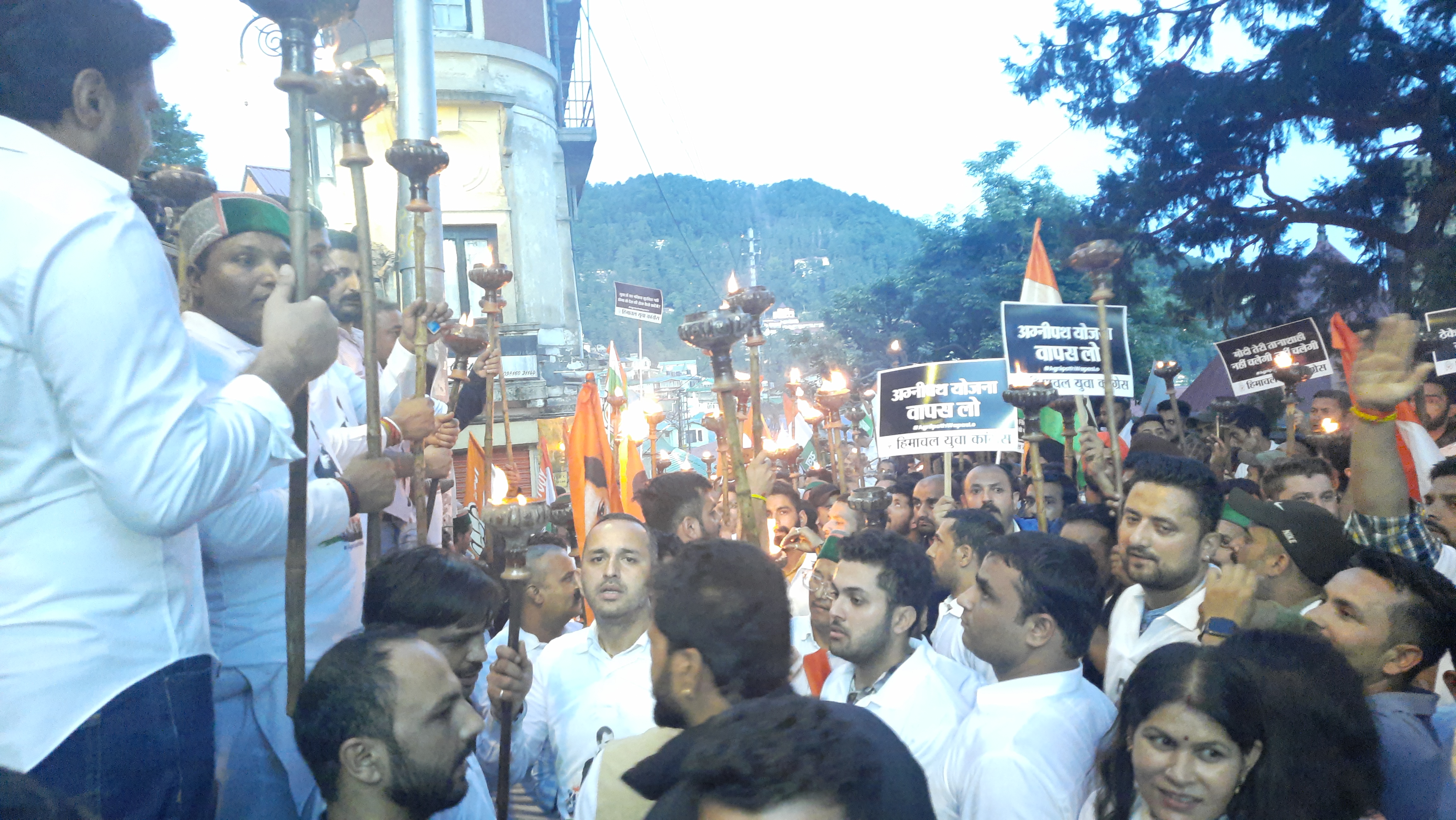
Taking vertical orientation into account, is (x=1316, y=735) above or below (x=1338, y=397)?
below

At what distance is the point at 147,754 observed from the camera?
1.82m

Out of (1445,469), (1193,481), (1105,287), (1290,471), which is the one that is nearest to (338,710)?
(1193,481)

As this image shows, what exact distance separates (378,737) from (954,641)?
3.00 m

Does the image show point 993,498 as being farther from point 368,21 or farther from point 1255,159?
point 368,21

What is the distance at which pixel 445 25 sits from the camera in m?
20.7

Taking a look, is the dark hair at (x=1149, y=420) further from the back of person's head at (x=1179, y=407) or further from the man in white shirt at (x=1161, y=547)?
the man in white shirt at (x=1161, y=547)

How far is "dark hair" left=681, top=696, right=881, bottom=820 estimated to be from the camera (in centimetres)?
143

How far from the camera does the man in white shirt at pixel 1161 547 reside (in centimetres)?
388

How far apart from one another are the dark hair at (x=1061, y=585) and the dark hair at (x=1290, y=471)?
2.35 metres

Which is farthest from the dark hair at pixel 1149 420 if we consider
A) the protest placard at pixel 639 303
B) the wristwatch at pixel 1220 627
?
the protest placard at pixel 639 303

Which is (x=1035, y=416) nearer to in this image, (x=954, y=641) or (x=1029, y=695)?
(x=954, y=641)

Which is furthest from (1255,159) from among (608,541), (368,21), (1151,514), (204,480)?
(368,21)

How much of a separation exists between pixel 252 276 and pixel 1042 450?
936cm

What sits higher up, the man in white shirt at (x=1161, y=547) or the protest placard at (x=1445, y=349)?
the protest placard at (x=1445, y=349)
